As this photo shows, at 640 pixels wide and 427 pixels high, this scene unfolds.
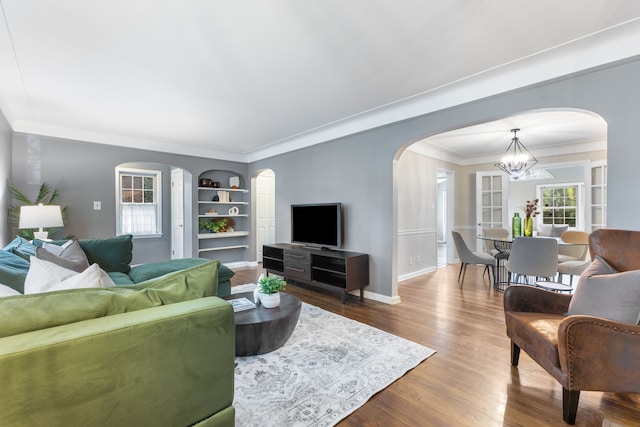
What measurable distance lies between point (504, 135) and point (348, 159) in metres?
2.66

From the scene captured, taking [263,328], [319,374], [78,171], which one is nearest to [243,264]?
[78,171]

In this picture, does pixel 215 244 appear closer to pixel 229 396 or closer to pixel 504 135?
pixel 229 396

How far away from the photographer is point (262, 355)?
7.85 ft

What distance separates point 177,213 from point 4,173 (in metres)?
2.78

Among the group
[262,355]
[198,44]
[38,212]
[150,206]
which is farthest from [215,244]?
[198,44]

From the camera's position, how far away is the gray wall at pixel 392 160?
7.02 ft

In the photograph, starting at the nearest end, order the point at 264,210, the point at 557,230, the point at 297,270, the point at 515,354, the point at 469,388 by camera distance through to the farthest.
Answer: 1. the point at 469,388
2. the point at 515,354
3. the point at 297,270
4. the point at 557,230
5. the point at 264,210

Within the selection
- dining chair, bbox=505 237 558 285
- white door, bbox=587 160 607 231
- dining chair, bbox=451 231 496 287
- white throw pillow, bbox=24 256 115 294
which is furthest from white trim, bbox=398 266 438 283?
white throw pillow, bbox=24 256 115 294

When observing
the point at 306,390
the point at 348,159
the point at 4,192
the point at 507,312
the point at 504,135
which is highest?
the point at 504,135

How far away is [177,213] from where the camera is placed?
20.4 feet

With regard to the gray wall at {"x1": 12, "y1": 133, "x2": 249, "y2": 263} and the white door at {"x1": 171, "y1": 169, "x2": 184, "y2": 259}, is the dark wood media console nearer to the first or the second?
the white door at {"x1": 171, "y1": 169, "x2": 184, "y2": 259}

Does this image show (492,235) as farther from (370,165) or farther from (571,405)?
(571,405)

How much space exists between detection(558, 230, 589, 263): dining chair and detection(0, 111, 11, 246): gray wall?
7377 millimetres

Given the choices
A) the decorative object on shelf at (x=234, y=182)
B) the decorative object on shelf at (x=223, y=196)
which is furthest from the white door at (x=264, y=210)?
the decorative object on shelf at (x=223, y=196)
